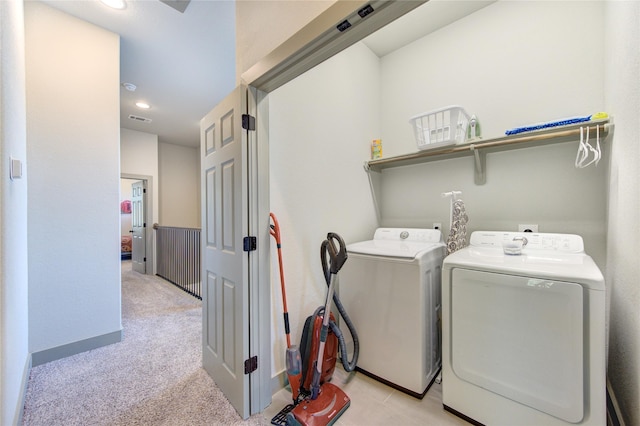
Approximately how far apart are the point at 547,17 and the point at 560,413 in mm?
2666

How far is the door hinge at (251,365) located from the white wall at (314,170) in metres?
0.23

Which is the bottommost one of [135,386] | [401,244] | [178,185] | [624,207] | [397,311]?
[135,386]

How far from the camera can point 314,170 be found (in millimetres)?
2066

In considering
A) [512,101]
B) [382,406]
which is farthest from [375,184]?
[382,406]

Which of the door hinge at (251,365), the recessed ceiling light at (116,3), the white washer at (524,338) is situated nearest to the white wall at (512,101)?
the white washer at (524,338)

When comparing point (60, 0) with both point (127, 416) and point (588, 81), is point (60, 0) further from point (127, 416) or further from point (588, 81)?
point (588, 81)

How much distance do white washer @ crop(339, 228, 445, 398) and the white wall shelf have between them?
0.82 meters

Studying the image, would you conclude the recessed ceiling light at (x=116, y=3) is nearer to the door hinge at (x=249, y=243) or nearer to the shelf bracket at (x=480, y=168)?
the door hinge at (x=249, y=243)

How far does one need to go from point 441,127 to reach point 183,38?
8.77ft

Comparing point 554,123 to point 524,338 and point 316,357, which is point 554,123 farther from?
point 316,357

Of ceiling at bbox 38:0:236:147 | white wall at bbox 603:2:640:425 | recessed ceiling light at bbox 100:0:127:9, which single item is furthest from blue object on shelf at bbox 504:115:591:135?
recessed ceiling light at bbox 100:0:127:9

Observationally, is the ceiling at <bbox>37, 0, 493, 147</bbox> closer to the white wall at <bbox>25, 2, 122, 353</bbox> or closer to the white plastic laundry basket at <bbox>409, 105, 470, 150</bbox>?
the white wall at <bbox>25, 2, 122, 353</bbox>

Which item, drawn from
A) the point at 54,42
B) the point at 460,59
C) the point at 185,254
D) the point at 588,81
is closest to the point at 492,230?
the point at 588,81

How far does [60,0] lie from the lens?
2102 millimetres
